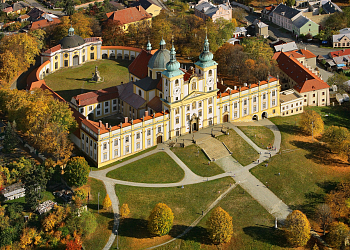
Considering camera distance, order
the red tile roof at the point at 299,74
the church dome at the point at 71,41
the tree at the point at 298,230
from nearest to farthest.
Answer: the tree at the point at 298,230
the red tile roof at the point at 299,74
the church dome at the point at 71,41

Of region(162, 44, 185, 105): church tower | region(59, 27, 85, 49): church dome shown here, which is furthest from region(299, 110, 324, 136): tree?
region(59, 27, 85, 49): church dome

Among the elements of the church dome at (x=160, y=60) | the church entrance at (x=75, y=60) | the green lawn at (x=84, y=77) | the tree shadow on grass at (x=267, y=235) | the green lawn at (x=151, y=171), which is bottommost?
the tree shadow on grass at (x=267, y=235)

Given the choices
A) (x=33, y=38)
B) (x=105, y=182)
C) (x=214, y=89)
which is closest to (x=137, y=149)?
(x=105, y=182)

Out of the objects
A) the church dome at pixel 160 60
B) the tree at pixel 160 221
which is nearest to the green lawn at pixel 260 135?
the church dome at pixel 160 60

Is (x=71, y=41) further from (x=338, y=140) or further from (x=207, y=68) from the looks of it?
(x=338, y=140)

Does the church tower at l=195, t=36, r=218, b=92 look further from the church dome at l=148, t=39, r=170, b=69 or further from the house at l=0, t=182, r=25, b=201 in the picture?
the house at l=0, t=182, r=25, b=201

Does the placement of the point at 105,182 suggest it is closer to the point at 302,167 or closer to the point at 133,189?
the point at 133,189

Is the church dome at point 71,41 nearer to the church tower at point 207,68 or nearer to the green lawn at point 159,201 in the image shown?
the church tower at point 207,68
